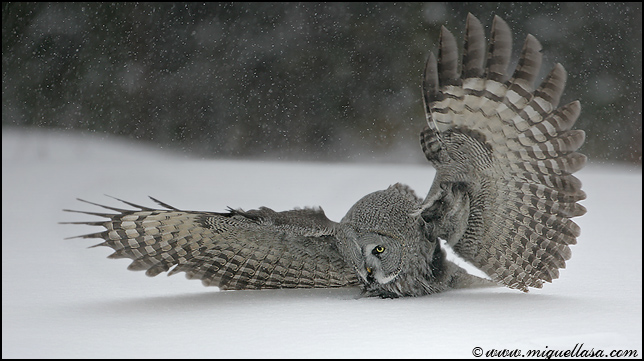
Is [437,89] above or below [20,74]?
below

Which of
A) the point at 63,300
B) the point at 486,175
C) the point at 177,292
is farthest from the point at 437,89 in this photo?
the point at 63,300

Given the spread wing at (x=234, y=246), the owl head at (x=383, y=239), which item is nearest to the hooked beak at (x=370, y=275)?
the owl head at (x=383, y=239)

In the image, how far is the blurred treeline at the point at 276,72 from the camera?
559cm

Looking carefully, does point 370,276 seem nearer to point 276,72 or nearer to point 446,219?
point 446,219

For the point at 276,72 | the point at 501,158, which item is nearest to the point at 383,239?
the point at 501,158

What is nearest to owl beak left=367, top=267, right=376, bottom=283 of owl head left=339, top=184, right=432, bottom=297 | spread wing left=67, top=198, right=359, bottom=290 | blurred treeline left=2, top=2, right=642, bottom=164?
owl head left=339, top=184, right=432, bottom=297

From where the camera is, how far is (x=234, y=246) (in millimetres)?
1577

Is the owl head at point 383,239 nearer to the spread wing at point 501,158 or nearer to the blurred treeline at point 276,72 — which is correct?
the spread wing at point 501,158

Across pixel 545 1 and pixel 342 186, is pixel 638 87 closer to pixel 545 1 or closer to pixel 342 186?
pixel 545 1

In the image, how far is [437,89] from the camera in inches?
56.5

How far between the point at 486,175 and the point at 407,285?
348mm

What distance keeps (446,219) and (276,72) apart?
4.56m

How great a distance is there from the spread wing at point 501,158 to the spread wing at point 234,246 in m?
0.30

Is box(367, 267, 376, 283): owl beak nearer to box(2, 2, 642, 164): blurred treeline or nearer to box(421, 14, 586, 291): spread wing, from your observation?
box(421, 14, 586, 291): spread wing
